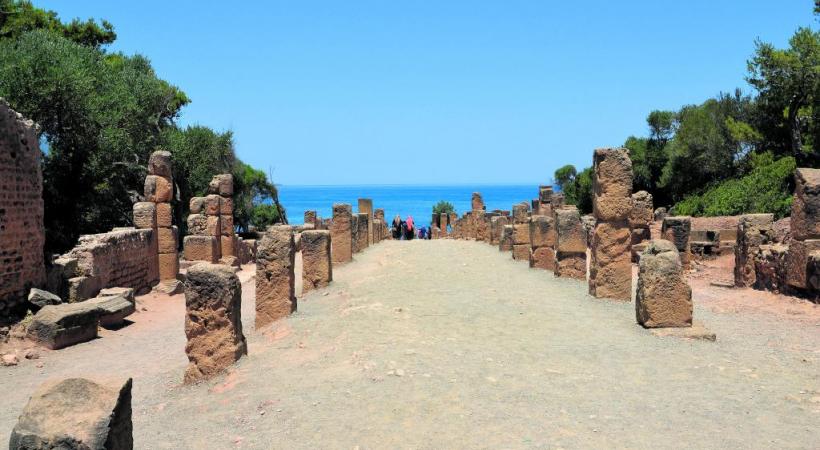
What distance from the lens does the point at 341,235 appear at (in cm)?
1906

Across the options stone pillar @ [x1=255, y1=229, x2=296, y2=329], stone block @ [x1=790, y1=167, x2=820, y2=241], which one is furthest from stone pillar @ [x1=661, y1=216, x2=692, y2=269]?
stone pillar @ [x1=255, y1=229, x2=296, y2=329]

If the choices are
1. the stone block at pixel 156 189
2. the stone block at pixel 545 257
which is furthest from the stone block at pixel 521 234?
the stone block at pixel 156 189

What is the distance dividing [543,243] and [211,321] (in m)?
10.4

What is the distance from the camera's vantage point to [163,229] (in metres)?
18.3

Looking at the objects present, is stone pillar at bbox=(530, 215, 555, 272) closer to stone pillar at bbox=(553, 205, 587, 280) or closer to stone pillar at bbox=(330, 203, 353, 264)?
stone pillar at bbox=(553, 205, 587, 280)

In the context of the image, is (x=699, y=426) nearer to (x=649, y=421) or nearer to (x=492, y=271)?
(x=649, y=421)

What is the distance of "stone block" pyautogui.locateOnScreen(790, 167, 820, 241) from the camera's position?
41.8 ft

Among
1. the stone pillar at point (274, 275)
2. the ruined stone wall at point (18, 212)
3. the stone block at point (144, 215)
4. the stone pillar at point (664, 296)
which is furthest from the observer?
the stone block at point (144, 215)

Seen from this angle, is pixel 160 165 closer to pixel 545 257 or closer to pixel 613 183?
pixel 545 257

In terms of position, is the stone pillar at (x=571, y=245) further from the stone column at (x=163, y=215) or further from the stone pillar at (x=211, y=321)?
the stone column at (x=163, y=215)

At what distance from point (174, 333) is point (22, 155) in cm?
425

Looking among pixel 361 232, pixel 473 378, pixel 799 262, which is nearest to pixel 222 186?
pixel 361 232

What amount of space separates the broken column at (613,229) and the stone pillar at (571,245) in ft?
7.17

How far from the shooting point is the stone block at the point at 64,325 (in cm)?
1145
